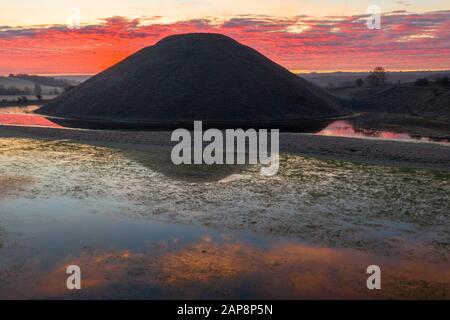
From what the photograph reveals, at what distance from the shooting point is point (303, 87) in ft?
263

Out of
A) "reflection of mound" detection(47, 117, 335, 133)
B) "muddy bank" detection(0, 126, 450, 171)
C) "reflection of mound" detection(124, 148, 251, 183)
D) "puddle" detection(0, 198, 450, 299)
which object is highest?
"reflection of mound" detection(47, 117, 335, 133)

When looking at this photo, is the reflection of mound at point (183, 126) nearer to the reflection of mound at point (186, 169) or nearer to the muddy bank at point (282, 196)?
the reflection of mound at point (186, 169)

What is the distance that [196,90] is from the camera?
232 ft

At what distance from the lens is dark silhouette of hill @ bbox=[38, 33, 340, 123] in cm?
6462

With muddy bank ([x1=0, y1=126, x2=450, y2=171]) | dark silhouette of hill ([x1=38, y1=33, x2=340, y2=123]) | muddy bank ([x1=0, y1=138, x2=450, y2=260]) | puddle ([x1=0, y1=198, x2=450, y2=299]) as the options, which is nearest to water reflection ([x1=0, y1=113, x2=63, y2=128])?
muddy bank ([x1=0, y1=126, x2=450, y2=171])

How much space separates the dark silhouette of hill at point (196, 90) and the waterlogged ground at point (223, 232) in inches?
1630

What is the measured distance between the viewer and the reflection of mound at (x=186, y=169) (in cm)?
2186


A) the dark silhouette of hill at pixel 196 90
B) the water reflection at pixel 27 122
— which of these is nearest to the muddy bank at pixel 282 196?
the water reflection at pixel 27 122

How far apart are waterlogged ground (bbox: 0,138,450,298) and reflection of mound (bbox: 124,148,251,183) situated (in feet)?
0.74

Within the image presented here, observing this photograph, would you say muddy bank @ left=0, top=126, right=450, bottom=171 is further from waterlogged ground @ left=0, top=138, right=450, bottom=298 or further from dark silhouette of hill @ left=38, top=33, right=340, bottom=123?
dark silhouette of hill @ left=38, top=33, right=340, bottom=123

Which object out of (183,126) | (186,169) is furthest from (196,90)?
(186,169)

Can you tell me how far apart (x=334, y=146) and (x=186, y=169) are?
1253 centimetres

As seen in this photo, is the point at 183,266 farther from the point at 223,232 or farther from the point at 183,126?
the point at 183,126
